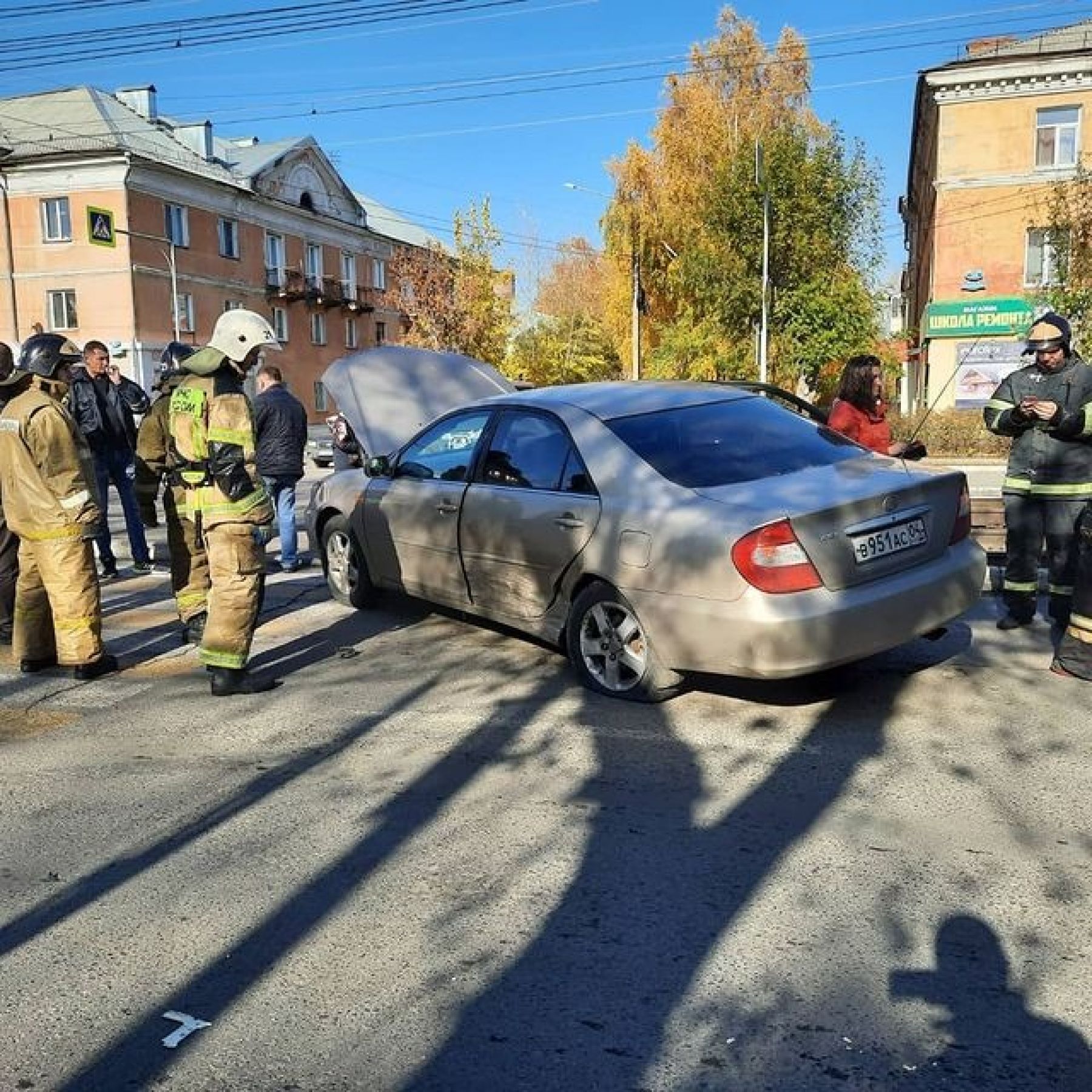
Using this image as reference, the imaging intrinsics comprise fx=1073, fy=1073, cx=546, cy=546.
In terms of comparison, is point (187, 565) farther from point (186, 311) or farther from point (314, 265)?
point (314, 265)

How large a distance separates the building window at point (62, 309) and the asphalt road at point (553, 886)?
123 feet

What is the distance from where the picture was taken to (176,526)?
21.8 ft

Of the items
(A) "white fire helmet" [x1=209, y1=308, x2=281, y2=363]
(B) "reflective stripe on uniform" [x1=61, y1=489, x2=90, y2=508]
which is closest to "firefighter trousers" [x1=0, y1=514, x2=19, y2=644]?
(B) "reflective stripe on uniform" [x1=61, y1=489, x2=90, y2=508]

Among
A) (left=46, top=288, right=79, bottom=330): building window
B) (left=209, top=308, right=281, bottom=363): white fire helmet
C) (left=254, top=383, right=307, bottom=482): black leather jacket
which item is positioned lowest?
(left=254, top=383, right=307, bottom=482): black leather jacket

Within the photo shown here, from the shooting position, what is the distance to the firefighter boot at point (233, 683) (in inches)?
218

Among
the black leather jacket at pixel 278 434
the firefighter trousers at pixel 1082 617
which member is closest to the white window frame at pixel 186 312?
the black leather jacket at pixel 278 434

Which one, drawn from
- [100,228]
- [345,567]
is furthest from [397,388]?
[100,228]

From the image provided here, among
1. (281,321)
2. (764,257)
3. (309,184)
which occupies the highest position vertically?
(309,184)

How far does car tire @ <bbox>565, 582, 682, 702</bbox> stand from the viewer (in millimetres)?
4938

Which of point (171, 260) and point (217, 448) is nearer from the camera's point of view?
point (217, 448)

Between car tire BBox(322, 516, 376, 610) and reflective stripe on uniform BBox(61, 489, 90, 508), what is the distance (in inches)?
74.1

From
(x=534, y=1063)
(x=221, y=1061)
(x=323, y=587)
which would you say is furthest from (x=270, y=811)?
(x=323, y=587)

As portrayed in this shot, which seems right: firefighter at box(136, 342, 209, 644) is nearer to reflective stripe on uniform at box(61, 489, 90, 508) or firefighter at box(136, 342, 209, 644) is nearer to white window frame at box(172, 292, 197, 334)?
reflective stripe on uniform at box(61, 489, 90, 508)

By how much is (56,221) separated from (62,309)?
10.5ft
